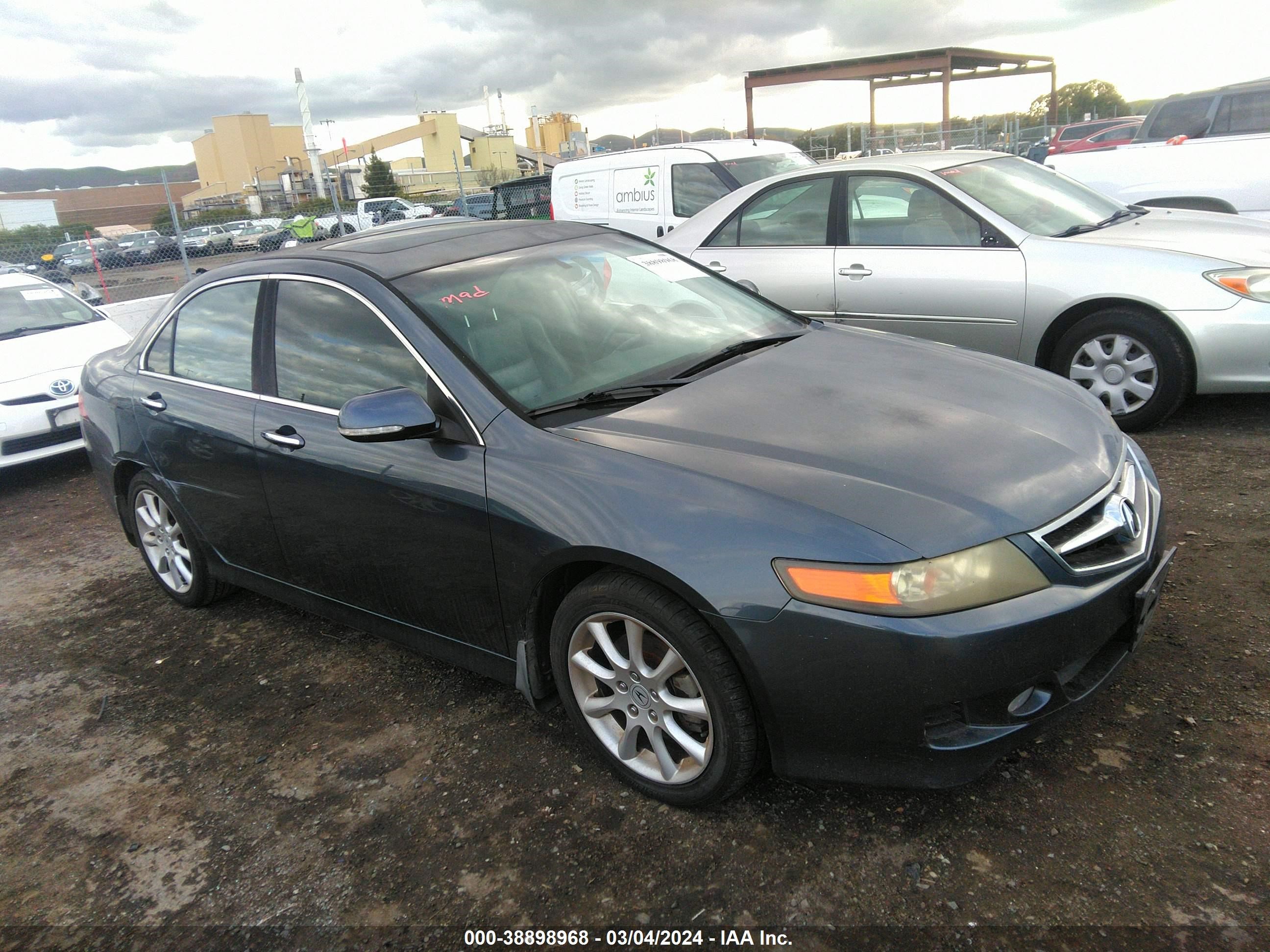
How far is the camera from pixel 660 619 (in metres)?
2.30

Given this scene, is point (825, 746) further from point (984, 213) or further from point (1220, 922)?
point (984, 213)

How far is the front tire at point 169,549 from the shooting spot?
4.06 m

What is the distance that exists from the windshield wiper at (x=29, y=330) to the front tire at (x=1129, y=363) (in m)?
7.58

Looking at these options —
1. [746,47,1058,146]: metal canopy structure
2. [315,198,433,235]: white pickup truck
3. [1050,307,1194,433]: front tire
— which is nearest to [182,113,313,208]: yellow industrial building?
[315,198,433,235]: white pickup truck

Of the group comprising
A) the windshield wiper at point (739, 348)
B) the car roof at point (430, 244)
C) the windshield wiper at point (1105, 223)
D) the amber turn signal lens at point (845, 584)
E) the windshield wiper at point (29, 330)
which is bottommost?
the amber turn signal lens at point (845, 584)

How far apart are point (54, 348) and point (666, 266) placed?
5.68 metres

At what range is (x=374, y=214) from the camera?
23.9 meters

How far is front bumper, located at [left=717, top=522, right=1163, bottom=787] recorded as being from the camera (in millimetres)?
2062

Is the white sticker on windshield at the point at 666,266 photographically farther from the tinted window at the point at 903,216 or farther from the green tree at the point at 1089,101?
the green tree at the point at 1089,101

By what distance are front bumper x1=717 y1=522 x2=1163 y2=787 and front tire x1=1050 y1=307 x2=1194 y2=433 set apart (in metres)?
3.01

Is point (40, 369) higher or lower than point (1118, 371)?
higher

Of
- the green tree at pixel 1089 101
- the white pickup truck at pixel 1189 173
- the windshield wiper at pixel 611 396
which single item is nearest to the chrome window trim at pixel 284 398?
the windshield wiper at pixel 611 396

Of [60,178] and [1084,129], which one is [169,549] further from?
[60,178]

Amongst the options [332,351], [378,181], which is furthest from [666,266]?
[378,181]
